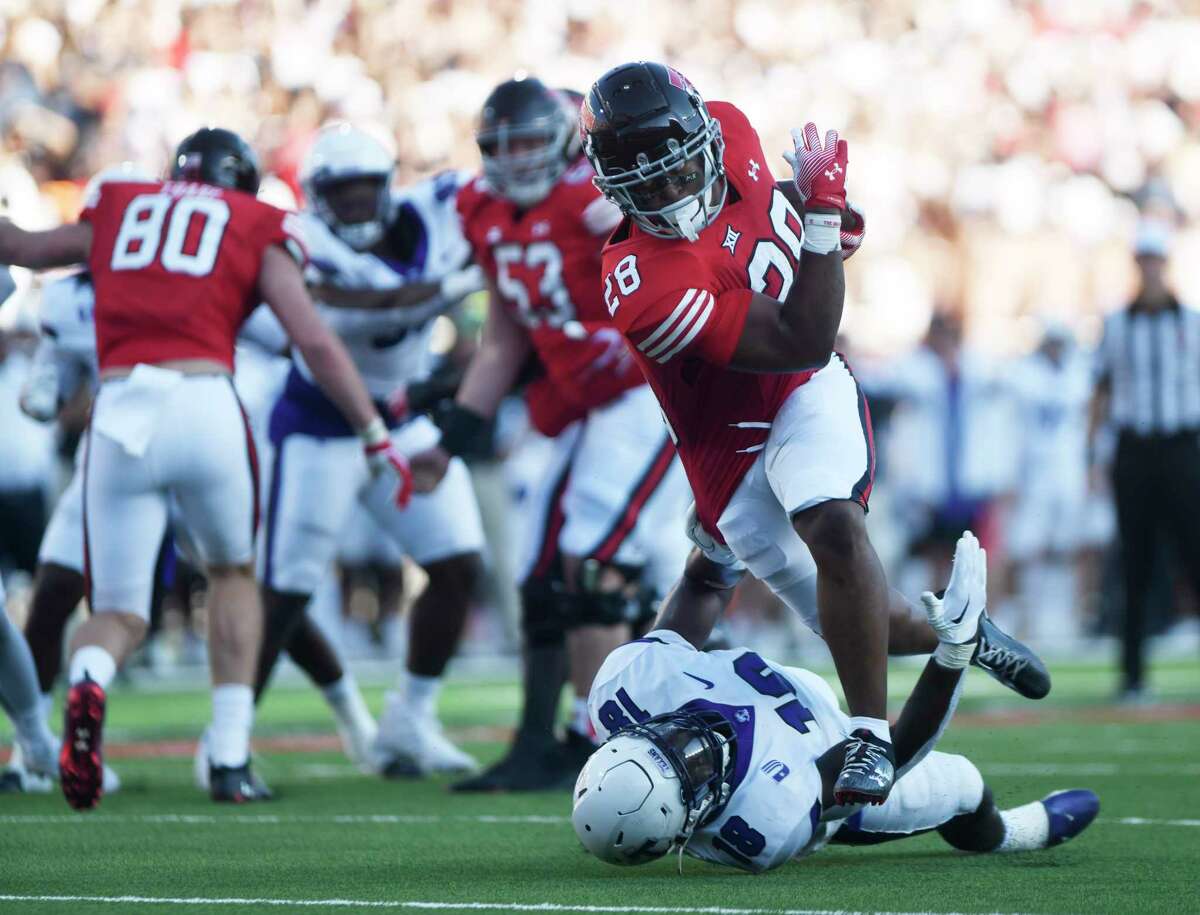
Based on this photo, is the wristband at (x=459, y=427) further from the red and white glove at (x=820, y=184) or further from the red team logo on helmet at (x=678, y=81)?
the red and white glove at (x=820, y=184)

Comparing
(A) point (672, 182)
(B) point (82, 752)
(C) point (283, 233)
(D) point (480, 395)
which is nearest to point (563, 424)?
(D) point (480, 395)

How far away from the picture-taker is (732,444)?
4500 mm

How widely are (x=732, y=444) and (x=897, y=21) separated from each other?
17.5 m

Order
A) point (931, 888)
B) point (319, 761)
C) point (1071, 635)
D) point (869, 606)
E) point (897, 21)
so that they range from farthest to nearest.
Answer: point (897, 21), point (1071, 635), point (319, 761), point (869, 606), point (931, 888)

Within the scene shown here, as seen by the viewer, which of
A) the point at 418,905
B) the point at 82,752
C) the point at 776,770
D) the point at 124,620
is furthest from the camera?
the point at 124,620

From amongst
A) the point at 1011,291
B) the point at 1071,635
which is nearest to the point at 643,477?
the point at 1071,635

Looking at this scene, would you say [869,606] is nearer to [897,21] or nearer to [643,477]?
[643,477]

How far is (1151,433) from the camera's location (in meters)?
9.66

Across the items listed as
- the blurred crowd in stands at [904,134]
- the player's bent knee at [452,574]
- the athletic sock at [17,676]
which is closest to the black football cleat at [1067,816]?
the player's bent knee at [452,574]

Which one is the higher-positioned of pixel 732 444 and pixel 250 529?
pixel 732 444

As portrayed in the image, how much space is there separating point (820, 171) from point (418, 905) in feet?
5.49

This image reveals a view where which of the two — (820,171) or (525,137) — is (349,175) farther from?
(820,171)

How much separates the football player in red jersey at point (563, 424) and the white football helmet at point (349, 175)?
0.32 metres

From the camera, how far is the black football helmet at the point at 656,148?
432 centimetres
